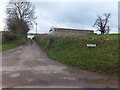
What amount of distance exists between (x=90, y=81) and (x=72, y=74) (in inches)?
70.6

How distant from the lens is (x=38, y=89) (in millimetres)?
8875

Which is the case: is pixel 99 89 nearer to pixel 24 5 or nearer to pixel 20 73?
pixel 20 73

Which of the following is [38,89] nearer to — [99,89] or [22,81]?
[22,81]

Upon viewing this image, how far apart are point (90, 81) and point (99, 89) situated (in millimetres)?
1472

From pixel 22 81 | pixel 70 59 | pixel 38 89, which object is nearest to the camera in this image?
pixel 38 89

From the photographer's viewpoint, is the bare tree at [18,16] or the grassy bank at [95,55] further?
the bare tree at [18,16]

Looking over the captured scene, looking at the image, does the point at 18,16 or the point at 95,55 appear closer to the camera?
the point at 95,55

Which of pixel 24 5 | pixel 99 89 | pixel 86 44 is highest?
pixel 24 5

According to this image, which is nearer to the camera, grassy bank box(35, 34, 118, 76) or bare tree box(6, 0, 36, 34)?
grassy bank box(35, 34, 118, 76)

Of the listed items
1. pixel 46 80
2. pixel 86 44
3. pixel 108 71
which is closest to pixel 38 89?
pixel 46 80

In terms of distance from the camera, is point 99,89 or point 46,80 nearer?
point 99,89

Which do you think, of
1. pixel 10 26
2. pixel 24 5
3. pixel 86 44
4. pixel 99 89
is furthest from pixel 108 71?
pixel 24 5

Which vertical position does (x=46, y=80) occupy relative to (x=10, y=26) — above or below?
below

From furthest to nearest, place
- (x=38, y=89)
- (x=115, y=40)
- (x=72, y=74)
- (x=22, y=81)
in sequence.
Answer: (x=115, y=40) < (x=72, y=74) < (x=22, y=81) < (x=38, y=89)
